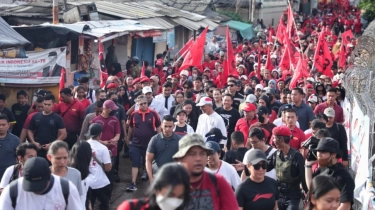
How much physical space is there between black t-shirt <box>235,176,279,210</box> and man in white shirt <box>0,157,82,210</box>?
5.02 ft

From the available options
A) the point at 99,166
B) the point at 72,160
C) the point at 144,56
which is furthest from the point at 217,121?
the point at 144,56

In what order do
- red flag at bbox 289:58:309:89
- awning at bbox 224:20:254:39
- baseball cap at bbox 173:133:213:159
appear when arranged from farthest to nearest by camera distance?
awning at bbox 224:20:254:39
red flag at bbox 289:58:309:89
baseball cap at bbox 173:133:213:159

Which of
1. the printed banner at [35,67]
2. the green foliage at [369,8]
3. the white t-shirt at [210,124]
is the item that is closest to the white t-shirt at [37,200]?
the white t-shirt at [210,124]

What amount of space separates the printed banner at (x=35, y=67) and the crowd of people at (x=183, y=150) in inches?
42.9

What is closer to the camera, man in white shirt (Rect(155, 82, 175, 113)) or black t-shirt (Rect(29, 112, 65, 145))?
black t-shirt (Rect(29, 112, 65, 145))

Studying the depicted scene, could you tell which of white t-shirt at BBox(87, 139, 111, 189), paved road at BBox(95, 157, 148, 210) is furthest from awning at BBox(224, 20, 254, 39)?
white t-shirt at BBox(87, 139, 111, 189)

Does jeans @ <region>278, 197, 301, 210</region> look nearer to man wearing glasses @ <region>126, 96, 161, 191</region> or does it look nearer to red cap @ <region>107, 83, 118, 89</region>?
man wearing glasses @ <region>126, 96, 161, 191</region>

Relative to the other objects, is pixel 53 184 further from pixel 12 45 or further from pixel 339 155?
pixel 12 45

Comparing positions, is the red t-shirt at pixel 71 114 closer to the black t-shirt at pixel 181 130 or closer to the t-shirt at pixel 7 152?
the black t-shirt at pixel 181 130

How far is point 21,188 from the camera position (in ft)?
Result: 18.6

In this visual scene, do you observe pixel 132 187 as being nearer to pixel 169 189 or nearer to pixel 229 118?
pixel 229 118

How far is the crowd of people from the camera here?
16.6 feet

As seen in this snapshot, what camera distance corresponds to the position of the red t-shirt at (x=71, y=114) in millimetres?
12039

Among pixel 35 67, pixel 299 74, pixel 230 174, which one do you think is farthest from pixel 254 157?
pixel 299 74
